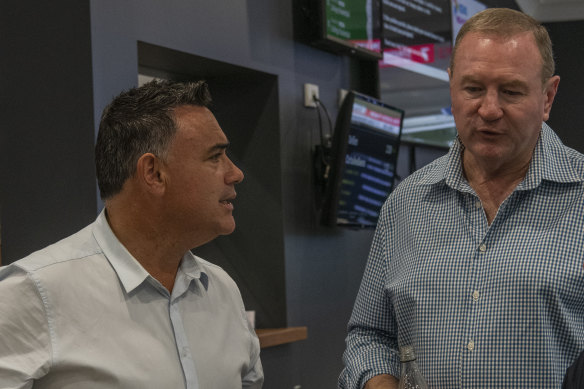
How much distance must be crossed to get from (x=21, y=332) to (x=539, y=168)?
3.70ft

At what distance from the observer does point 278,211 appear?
439cm

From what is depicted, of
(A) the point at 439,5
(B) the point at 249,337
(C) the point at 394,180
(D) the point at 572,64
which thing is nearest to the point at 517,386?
(B) the point at 249,337

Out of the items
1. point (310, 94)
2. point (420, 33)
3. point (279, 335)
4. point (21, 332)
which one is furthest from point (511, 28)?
point (420, 33)

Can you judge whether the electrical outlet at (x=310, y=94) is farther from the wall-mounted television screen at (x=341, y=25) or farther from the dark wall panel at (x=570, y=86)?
the dark wall panel at (x=570, y=86)

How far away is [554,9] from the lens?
8406mm

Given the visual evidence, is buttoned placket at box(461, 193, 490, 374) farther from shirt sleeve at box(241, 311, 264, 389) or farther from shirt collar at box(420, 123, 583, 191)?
shirt sleeve at box(241, 311, 264, 389)

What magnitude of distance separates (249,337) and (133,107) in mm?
637

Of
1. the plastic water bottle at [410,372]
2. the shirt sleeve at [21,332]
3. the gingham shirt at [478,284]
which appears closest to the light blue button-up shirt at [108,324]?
the shirt sleeve at [21,332]

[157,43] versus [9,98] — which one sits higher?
[157,43]

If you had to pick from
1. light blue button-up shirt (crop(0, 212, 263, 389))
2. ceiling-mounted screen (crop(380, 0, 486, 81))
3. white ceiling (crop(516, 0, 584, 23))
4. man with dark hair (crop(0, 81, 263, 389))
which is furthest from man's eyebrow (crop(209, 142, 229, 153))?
white ceiling (crop(516, 0, 584, 23))

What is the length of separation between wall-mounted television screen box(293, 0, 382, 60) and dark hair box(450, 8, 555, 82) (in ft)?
9.16

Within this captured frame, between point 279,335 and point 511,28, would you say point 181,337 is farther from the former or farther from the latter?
point 279,335

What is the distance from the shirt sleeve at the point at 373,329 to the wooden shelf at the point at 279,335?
216 cm

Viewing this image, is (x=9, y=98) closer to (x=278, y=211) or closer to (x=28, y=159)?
(x=28, y=159)
